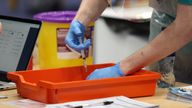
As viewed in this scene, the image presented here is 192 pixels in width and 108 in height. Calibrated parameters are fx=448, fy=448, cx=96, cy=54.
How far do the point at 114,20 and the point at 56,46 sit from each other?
0.87 metres

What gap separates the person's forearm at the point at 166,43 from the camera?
4.69ft

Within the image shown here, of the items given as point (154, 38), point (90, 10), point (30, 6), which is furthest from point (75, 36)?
point (30, 6)

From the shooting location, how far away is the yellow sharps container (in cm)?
178

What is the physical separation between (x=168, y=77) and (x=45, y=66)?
503 millimetres

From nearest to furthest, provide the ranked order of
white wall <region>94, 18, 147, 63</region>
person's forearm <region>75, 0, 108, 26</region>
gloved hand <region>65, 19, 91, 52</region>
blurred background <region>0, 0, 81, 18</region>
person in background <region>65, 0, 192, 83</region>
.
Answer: person in background <region>65, 0, 192, 83</region>
gloved hand <region>65, 19, 91, 52</region>
person's forearm <region>75, 0, 108, 26</region>
blurred background <region>0, 0, 81, 18</region>
white wall <region>94, 18, 147, 63</region>

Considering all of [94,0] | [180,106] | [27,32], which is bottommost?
[180,106]

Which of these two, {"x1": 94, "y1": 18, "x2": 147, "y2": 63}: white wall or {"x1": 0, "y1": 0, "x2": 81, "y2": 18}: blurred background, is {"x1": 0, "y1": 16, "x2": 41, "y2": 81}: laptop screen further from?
{"x1": 94, "y1": 18, "x2": 147, "y2": 63}: white wall

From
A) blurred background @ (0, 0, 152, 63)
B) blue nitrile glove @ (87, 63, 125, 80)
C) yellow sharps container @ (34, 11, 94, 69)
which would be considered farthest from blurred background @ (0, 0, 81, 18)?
blue nitrile glove @ (87, 63, 125, 80)

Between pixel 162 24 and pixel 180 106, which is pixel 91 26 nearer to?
pixel 162 24

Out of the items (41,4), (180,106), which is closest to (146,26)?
(41,4)

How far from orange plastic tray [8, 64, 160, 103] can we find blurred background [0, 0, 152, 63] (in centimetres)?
64

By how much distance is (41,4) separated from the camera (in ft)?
7.76

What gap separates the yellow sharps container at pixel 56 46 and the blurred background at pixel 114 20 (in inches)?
14.2

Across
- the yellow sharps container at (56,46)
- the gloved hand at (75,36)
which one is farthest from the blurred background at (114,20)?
the gloved hand at (75,36)
